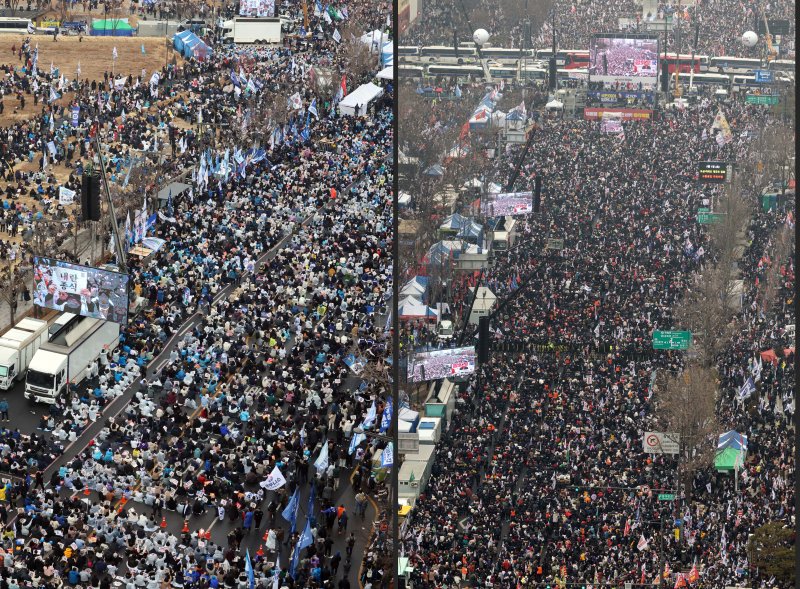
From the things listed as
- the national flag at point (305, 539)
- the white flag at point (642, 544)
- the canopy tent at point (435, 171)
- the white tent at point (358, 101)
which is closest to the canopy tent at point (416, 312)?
the canopy tent at point (435, 171)

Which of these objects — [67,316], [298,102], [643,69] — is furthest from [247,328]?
[298,102]

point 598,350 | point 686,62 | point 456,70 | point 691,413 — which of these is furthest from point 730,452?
point 686,62

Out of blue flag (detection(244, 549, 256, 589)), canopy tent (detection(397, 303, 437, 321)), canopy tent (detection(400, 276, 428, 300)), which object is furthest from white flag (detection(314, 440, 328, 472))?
canopy tent (detection(400, 276, 428, 300))

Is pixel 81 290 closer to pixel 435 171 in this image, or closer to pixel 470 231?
pixel 435 171

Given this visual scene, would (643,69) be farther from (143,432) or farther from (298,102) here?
(298,102)

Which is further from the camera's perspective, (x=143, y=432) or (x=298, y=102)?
(x=298, y=102)

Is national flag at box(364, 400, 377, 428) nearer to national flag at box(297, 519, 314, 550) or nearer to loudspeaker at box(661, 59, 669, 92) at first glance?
national flag at box(297, 519, 314, 550)
